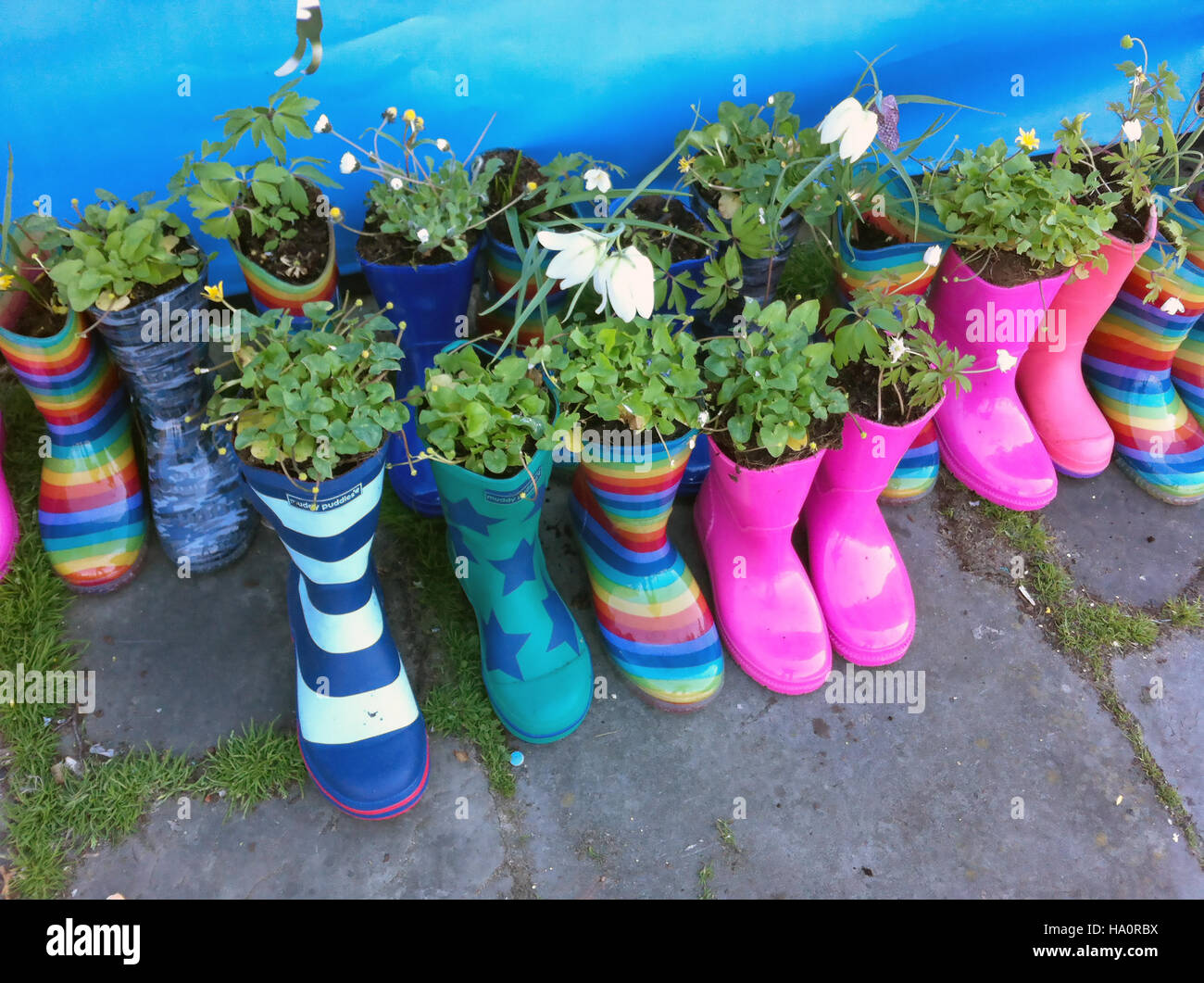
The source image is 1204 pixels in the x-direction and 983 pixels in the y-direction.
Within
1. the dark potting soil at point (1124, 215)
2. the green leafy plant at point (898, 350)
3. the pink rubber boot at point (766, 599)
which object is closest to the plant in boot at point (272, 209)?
the pink rubber boot at point (766, 599)

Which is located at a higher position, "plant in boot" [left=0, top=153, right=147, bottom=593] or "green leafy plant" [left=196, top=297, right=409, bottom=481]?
"green leafy plant" [left=196, top=297, right=409, bottom=481]

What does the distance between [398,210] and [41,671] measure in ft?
3.52

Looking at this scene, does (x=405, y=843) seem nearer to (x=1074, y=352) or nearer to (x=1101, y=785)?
(x=1101, y=785)

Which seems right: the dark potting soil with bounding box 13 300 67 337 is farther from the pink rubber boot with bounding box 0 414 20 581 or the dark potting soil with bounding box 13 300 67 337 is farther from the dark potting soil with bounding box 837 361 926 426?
the dark potting soil with bounding box 837 361 926 426

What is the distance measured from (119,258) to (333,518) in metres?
0.59

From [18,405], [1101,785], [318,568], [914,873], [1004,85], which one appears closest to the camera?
[318,568]

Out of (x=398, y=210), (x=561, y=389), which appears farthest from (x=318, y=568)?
(x=398, y=210)

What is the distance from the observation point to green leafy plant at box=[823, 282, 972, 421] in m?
1.58

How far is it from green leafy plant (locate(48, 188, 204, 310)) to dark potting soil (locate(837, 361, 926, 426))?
46.5 inches

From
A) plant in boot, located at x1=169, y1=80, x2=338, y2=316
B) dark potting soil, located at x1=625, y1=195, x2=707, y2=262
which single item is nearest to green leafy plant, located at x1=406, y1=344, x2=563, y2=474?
plant in boot, located at x1=169, y1=80, x2=338, y2=316

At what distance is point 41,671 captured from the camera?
1681mm

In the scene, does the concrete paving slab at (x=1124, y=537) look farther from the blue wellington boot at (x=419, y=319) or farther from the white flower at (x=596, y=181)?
the blue wellington boot at (x=419, y=319)

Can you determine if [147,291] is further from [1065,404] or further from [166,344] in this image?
[1065,404]

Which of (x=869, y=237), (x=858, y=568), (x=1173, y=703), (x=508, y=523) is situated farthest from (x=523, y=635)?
(x=1173, y=703)
